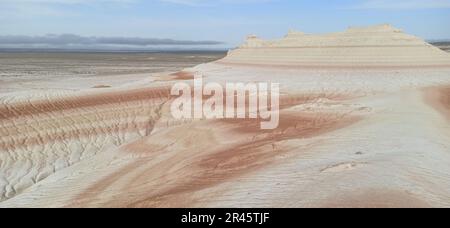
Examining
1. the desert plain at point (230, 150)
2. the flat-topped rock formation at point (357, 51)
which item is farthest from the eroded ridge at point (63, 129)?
the flat-topped rock formation at point (357, 51)

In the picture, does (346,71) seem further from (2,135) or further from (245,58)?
(2,135)

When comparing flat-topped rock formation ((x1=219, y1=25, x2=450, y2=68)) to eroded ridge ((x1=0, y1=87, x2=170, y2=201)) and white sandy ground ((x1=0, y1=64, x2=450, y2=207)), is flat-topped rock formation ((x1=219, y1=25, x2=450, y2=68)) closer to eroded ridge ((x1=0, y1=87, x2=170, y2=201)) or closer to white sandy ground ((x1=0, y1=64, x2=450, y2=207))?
eroded ridge ((x1=0, y1=87, x2=170, y2=201))

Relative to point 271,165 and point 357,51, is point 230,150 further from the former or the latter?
point 357,51

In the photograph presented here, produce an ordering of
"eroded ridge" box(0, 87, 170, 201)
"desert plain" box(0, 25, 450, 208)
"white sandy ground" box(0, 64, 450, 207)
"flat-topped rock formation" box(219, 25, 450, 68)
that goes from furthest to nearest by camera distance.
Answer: "flat-topped rock formation" box(219, 25, 450, 68)
"eroded ridge" box(0, 87, 170, 201)
"desert plain" box(0, 25, 450, 208)
"white sandy ground" box(0, 64, 450, 207)

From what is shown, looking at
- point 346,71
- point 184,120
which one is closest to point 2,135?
point 184,120

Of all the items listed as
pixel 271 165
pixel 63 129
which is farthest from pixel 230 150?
pixel 63 129

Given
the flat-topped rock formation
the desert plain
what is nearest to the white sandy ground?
the desert plain
